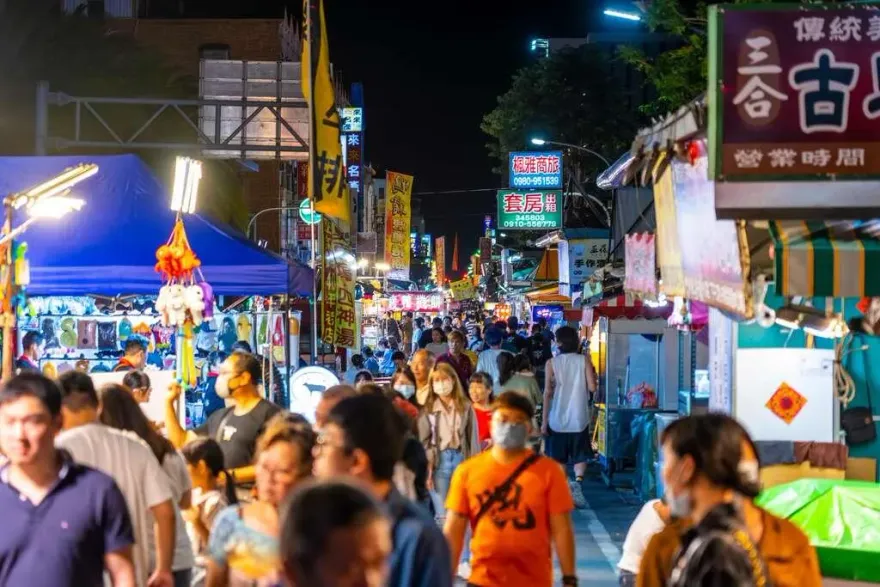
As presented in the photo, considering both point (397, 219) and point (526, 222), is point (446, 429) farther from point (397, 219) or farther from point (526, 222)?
point (397, 219)

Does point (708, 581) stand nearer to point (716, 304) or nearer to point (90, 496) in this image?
point (90, 496)

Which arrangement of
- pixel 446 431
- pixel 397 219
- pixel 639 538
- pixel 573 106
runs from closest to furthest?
pixel 639 538, pixel 446 431, pixel 397 219, pixel 573 106

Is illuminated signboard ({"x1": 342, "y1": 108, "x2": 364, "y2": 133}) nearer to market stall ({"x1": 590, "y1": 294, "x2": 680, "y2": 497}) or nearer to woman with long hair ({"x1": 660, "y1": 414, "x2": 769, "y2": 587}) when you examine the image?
market stall ({"x1": 590, "y1": 294, "x2": 680, "y2": 497})

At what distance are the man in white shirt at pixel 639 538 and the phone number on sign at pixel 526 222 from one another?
31.0 m

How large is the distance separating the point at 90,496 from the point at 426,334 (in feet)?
59.5

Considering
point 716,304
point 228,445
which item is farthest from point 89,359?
point 716,304

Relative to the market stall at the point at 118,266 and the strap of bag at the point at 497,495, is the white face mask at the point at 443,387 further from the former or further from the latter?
the strap of bag at the point at 497,495

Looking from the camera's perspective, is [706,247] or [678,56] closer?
[706,247]

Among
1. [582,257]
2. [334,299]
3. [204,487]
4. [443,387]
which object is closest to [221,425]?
Answer: [204,487]

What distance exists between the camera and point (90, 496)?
15.1ft

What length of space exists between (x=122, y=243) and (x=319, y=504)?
11.0 m

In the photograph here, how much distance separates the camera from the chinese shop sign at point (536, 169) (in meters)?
36.0

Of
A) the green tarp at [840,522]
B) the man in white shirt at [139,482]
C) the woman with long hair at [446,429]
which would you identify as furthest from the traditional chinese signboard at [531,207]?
the man in white shirt at [139,482]

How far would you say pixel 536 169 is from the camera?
3628 cm
